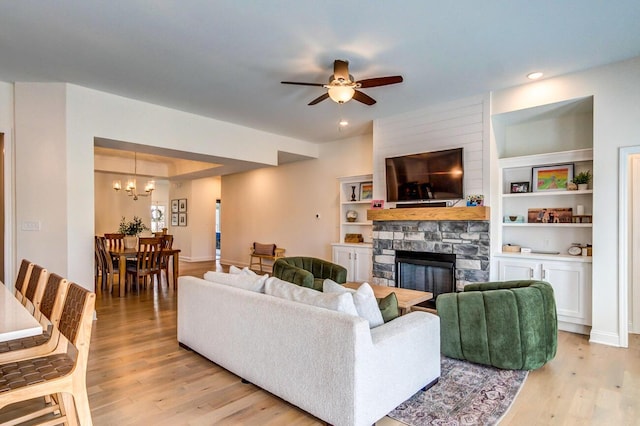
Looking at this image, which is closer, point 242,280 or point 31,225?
point 242,280

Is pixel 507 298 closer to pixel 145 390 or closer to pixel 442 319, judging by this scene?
pixel 442 319

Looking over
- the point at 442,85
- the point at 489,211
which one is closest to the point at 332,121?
the point at 442,85

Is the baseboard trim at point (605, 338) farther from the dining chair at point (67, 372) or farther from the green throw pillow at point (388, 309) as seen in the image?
the dining chair at point (67, 372)

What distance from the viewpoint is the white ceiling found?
8.98 ft

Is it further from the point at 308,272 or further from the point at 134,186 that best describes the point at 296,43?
the point at 134,186

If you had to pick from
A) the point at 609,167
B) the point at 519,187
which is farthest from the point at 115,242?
the point at 609,167

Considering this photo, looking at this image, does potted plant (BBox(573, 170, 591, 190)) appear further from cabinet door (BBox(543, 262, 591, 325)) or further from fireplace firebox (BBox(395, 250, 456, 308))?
fireplace firebox (BBox(395, 250, 456, 308))

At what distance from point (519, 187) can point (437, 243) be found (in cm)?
127

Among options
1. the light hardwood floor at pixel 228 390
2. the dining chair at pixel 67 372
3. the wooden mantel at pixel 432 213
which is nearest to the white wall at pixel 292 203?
the wooden mantel at pixel 432 213

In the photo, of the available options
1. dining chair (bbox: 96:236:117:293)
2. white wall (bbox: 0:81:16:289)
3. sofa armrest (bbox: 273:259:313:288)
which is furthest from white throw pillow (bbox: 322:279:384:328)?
dining chair (bbox: 96:236:117:293)

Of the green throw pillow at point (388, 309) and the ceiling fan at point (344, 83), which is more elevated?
the ceiling fan at point (344, 83)

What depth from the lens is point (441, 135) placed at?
5.02 meters

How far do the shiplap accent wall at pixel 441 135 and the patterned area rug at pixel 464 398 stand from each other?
2.37 m

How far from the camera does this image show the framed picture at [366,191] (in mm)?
6496
